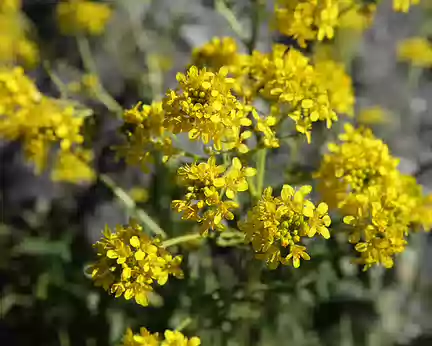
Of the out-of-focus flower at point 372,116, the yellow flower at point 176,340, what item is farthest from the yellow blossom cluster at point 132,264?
the out-of-focus flower at point 372,116

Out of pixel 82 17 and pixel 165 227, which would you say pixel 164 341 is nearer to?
pixel 165 227

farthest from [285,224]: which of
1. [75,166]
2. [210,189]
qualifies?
[75,166]

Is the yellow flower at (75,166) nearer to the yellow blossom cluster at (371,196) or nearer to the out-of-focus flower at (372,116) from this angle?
the yellow blossom cluster at (371,196)

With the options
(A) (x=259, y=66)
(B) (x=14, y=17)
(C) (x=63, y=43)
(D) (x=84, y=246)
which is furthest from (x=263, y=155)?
(C) (x=63, y=43)

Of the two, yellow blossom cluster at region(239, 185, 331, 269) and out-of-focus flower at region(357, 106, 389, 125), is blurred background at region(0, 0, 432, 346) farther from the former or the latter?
yellow blossom cluster at region(239, 185, 331, 269)

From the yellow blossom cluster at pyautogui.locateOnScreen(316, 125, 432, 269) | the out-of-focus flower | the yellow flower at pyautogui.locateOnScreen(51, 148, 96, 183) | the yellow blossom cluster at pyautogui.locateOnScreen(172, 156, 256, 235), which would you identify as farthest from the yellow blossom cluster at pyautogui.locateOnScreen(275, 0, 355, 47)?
the out-of-focus flower

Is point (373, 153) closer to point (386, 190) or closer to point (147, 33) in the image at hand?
point (386, 190)
